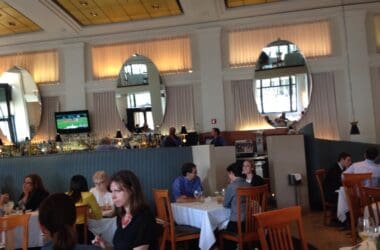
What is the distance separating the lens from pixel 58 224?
1.96 metres

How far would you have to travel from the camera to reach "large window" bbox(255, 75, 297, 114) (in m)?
10.9

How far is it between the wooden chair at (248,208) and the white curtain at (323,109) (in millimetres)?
6643

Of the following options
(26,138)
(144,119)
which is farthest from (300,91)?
(26,138)

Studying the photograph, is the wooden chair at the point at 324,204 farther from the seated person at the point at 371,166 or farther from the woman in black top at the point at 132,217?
the woman in black top at the point at 132,217

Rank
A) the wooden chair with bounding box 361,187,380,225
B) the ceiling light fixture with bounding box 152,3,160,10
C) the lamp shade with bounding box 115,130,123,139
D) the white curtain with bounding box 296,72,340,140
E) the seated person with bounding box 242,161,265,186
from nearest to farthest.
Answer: the wooden chair with bounding box 361,187,380,225 → the seated person with bounding box 242,161,265,186 → the ceiling light fixture with bounding box 152,3,160,10 → the white curtain with bounding box 296,72,340,140 → the lamp shade with bounding box 115,130,123,139

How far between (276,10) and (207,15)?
1.89m

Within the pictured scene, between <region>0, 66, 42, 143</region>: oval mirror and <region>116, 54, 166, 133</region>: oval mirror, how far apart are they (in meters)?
2.67

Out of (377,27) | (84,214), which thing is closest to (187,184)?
(84,214)

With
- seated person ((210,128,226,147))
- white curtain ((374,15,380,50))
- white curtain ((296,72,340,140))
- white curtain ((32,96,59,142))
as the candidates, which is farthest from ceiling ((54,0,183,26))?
white curtain ((374,15,380,50))

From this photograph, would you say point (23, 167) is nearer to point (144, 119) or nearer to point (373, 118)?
A: point (144, 119)

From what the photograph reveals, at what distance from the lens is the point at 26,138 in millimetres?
12039

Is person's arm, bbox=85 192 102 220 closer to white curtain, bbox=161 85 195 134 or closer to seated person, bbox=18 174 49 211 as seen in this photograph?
seated person, bbox=18 174 49 211

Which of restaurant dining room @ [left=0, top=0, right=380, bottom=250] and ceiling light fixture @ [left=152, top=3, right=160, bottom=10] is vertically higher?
ceiling light fixture @ [left=152, top=3, right=160, bottom=10]

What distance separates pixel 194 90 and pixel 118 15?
2.98m
